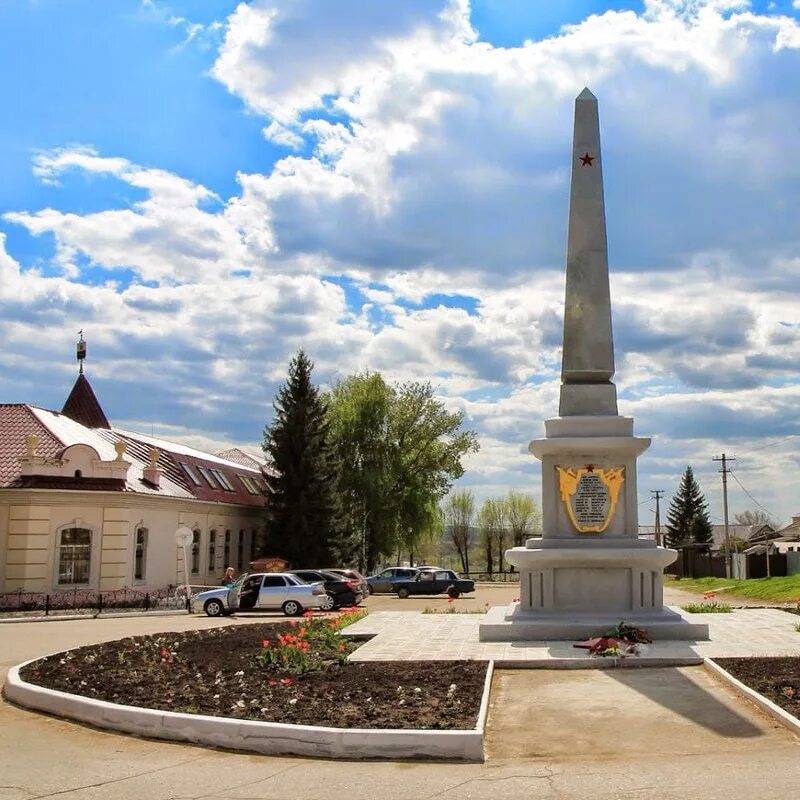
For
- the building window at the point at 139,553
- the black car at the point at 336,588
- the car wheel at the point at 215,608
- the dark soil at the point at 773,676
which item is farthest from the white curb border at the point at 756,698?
the building window at the point at 139,553

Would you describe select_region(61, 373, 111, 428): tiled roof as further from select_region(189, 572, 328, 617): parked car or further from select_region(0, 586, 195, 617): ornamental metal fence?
select_region(189, 572, 328, 617): parked car

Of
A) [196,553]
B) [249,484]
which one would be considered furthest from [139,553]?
[249,484]

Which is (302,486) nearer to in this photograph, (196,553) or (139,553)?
(196,553)

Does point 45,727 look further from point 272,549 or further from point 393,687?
point 272,549

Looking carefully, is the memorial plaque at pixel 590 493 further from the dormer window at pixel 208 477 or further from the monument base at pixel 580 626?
the dormer window at pixel 208 477

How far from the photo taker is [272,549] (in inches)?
1662

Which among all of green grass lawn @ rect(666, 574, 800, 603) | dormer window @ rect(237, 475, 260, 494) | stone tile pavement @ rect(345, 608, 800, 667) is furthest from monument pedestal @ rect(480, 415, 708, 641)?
dormer window @ rect(237, 475, 260, 494)

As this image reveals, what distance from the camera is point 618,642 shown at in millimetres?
12961

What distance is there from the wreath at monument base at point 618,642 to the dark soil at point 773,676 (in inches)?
47.2

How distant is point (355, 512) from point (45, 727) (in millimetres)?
39738

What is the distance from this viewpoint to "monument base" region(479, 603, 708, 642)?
14.2m

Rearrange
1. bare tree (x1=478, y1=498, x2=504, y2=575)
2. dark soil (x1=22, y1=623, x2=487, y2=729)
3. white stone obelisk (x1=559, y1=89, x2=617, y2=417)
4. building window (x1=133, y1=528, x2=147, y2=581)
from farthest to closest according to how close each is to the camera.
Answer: bare tree (x1=478, y1=498, x2=504, y2=575), building window (x1=133, y1=528, x2=147, y2=581), white stone obelisk (x1=559, y1=89, x2=617, y2=417), dark soil (x1=22, y1=623, x2=487, y2=729)

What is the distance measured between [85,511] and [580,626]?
70.8ft

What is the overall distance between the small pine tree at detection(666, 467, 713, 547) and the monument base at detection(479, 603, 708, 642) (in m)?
80.3
